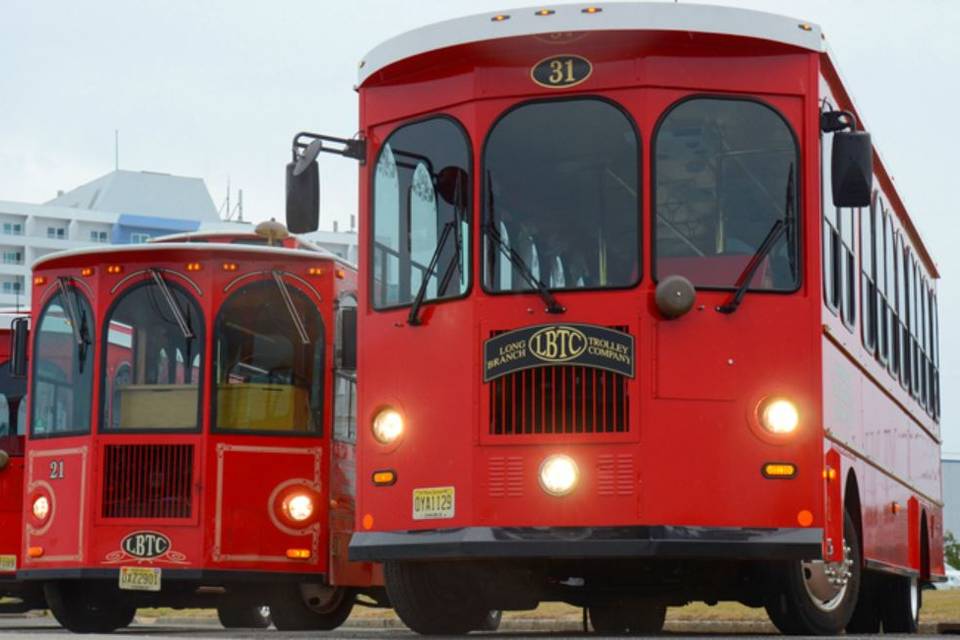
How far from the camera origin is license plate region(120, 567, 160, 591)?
45.1ft

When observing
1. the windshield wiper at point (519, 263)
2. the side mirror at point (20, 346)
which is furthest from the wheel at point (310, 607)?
the windshield wiper at point (519, 263)

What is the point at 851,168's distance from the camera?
1006 cm

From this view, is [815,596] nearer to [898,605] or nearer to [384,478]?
[384,478]

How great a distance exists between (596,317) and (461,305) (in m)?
0.78

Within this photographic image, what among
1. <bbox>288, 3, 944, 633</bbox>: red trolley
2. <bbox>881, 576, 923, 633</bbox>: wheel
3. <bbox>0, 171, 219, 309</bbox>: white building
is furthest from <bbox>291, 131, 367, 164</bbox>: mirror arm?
<bbox>0, 171, 219, 309</bbox>: white building

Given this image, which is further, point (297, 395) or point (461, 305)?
point (297, 395)

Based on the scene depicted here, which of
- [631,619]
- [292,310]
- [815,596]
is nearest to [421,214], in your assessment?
[815,596]

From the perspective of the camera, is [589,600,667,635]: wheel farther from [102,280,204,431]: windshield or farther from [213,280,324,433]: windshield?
[102,280,204,431]: windshield

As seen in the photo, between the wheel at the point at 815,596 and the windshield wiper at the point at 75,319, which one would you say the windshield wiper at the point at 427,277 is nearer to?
the wheel at the point at 815,596

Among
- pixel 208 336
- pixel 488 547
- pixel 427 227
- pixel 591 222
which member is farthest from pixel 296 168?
pixel 208 336

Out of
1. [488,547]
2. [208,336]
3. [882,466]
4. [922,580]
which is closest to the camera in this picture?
[488,547]

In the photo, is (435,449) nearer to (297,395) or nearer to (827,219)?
(827,219)

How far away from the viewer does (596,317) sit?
10062 mm

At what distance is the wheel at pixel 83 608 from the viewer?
48.0 feet
